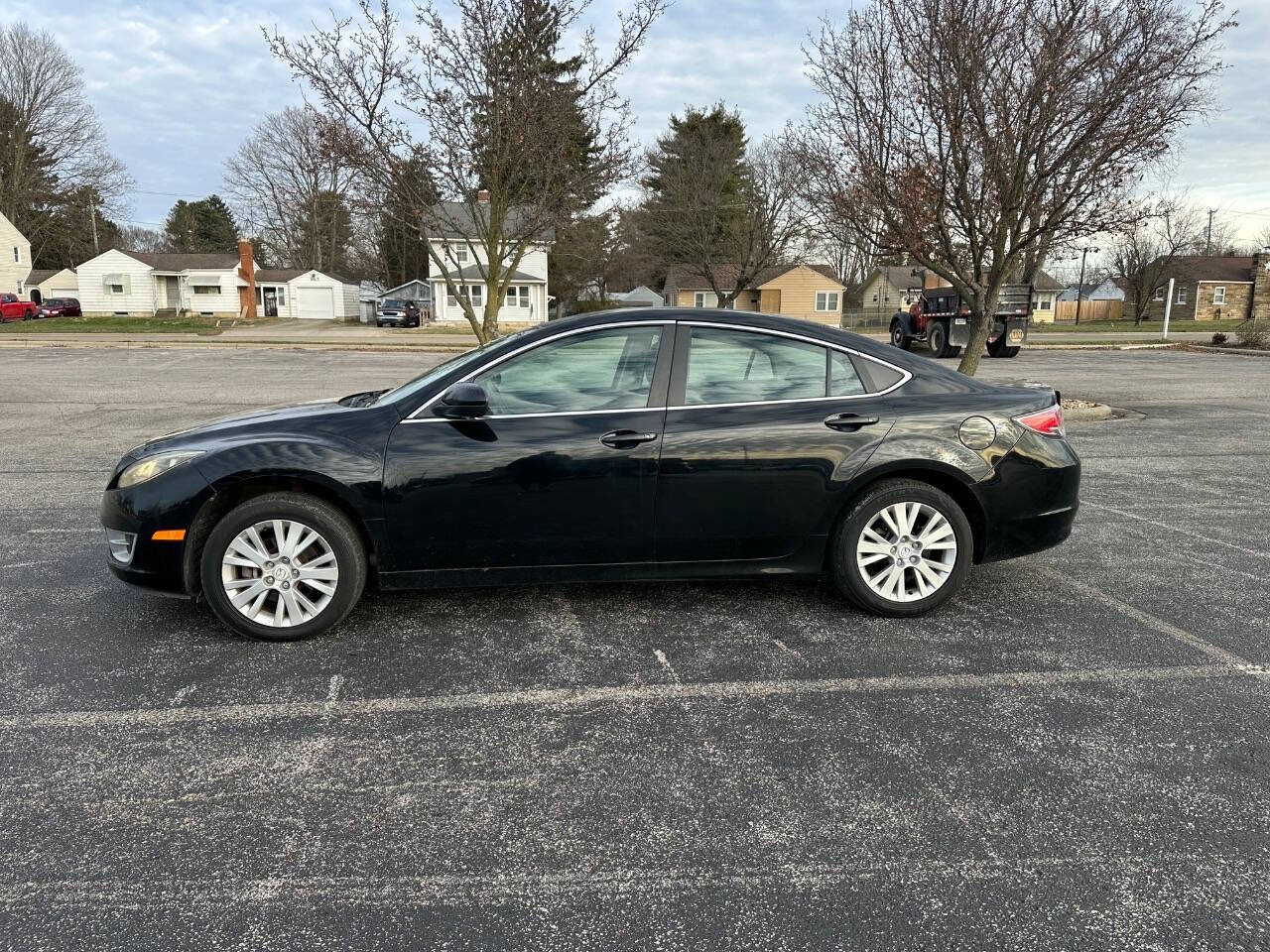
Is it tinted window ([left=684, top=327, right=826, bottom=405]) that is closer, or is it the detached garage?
tinted window ([left=684, top=327, right=826, bottom=405])

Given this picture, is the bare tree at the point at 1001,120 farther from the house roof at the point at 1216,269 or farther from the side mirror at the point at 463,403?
the house roof at the point at 1216,269

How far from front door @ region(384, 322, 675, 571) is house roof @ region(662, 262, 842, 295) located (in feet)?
153

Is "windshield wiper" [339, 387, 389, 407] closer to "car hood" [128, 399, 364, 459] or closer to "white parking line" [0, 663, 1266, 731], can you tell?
"car hood" [128, 399, 364, 459]

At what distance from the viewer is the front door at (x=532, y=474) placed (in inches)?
158

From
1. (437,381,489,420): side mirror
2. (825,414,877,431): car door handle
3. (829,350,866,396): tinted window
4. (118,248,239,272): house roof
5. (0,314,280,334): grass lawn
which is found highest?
(118,248,239,272): house roof

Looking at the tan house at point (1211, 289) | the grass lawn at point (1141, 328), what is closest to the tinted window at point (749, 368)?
the grass lawn at point (1141, 328)

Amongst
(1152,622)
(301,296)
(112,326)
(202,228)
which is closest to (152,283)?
(301,296)

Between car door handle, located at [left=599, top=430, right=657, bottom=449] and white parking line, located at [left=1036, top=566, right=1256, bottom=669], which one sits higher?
car door handle, located at [left=599, top=430, right=657, bottom=449]

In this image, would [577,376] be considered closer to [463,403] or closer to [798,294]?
[463,403]

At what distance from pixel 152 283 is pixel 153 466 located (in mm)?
63987

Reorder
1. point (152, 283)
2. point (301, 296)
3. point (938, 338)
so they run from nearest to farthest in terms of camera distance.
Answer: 1. point (938, 338)
2. point (152, 283)
3. point (301, 296)

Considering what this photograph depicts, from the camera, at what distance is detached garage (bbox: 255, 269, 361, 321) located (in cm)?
5931

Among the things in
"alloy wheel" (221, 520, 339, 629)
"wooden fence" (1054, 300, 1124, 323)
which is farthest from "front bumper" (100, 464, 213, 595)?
"wooden fence" (1054, 300, 1124, 323)

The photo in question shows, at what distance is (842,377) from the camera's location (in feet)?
14.4
